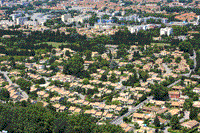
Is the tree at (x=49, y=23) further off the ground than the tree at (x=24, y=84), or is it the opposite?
the tree at (x=49, y=23)

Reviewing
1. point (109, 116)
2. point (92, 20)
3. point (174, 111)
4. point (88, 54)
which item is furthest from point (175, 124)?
point (92, 20)

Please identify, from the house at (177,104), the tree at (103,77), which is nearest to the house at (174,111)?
the house at (177,104)

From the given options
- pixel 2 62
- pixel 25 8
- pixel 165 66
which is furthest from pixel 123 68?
pixel 25 8

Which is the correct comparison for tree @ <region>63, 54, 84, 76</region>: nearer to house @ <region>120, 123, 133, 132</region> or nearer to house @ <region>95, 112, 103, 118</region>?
house @ <region>95, 112, 103, 118</region>

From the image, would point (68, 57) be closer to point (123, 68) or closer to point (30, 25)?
point (123, 68)

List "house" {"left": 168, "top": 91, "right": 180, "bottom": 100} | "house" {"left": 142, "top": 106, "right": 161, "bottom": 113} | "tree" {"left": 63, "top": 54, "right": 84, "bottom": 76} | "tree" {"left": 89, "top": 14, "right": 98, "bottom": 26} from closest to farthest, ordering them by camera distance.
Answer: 1. "house" {"left": 142, "top": 106, "right": 161, "bottom": 113}
2. "house" {"left": 168, "top": 91, "right": 180, "bottom": 100}
3. "tree" {"left": 63, "top": 54, "right": 84, "bottom": 76}
4. "tree" {"left": 89, "top": 14, "right": 98, "bottom": 26}

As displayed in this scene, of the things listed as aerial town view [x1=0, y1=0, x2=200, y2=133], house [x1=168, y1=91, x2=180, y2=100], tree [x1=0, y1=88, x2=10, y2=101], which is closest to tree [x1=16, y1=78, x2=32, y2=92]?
aerial town view [x1=0, y1=0, x2=200, y2=133]

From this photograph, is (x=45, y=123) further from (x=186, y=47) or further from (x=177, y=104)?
(x=186, y=47)

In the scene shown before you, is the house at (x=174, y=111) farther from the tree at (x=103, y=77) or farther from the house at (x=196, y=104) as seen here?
the tree at (x=103, y=77)
